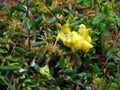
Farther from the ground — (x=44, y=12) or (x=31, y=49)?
(x=44, y=12)

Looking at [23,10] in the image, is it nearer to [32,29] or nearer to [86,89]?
[32,29]

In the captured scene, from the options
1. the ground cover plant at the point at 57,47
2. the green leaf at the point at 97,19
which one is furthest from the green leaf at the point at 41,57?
the green leaf at the point at 97,19

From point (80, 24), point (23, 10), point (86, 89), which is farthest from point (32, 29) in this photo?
point (86, 89)

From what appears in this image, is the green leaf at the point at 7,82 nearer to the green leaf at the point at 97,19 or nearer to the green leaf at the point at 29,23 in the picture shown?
the green leaf at the point at 29,23

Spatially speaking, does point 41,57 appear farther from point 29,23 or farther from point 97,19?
point 97,19

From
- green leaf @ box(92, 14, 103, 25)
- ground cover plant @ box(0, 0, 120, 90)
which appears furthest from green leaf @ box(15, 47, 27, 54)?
green leaf @ box(92, 14, 103, 25)

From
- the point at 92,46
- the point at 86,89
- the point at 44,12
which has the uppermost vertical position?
the point at 44,12

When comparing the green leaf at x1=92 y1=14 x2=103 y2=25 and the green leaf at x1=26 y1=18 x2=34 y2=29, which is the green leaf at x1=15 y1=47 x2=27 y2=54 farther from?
the green leaf at x1=92 y1=14 x2=103 y2=25
